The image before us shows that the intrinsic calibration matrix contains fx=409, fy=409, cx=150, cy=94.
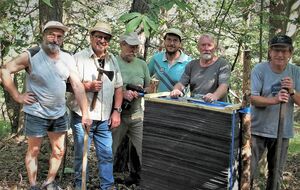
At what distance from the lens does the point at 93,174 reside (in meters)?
5.43

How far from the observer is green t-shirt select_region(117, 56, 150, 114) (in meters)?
4.91

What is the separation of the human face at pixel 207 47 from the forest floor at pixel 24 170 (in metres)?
1.93

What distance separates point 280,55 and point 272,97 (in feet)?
1.39

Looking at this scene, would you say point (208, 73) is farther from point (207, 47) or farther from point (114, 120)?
point (114, 120)

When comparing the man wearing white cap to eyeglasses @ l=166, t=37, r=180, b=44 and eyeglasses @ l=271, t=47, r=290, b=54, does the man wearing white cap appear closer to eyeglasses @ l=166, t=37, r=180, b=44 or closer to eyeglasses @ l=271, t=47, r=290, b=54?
eyeglasses @ l=166, t=37, r=180, b=44

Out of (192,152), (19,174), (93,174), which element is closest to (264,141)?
(192,152)

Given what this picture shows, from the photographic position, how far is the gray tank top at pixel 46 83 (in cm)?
423

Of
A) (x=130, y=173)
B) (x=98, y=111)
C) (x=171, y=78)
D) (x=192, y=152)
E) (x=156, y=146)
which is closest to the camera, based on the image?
(x=192, y=152)

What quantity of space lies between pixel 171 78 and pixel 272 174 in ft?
5.28

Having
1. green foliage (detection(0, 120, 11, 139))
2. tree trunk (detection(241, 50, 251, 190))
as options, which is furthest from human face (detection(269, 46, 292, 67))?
green foliage (detection(0, 120, 11, 139))

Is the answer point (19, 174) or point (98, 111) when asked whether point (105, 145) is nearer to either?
point (98, 111)

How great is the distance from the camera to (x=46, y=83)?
424 cm

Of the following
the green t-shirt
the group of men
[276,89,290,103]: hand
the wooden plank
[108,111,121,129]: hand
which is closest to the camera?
the wooden plank

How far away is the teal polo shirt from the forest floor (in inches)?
52.8
